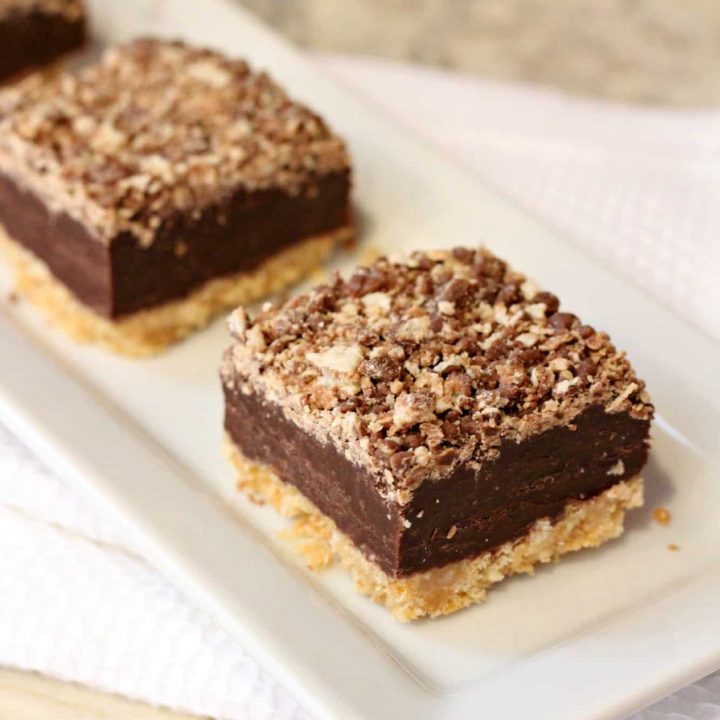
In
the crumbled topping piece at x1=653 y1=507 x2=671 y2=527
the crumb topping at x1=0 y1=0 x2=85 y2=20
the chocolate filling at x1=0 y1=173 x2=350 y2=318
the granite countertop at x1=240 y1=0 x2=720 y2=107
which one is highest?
the crumb topping at x1=0 y1=0 x2=85 y2=20

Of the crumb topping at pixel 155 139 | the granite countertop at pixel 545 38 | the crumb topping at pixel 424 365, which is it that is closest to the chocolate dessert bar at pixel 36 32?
the crumb topping at pixel 155 139

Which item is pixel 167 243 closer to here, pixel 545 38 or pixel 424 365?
pixel 424 365

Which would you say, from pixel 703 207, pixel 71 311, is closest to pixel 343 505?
pixel 71 311

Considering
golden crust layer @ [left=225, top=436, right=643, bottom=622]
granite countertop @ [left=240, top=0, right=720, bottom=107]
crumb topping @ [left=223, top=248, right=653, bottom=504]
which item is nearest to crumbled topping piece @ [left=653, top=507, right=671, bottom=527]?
golden crust layer @ [left=225, top=436, right=643, bottom=622]

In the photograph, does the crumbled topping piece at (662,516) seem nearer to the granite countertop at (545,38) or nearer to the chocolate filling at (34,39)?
the chocolate filling at (34,39)

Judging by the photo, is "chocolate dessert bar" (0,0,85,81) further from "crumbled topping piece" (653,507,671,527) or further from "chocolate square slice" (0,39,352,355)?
"crumbled topping piece" (653,507,671,527)

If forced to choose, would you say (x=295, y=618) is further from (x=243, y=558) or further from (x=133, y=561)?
(x=133, y=561)
